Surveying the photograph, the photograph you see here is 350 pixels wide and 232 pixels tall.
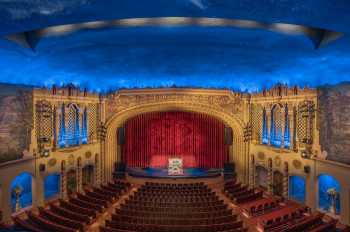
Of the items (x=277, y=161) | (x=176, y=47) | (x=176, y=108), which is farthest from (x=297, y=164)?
(x=176, y=47)

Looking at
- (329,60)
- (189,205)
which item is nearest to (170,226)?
(189,205)

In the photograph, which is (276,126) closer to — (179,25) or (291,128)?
(291,128)

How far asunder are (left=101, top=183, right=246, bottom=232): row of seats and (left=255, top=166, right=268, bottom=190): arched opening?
5.19 m

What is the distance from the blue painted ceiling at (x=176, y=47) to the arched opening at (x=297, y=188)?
714cm

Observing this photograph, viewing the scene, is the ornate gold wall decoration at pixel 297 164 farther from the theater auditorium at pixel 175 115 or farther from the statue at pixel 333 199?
the statue at pixel 333 199

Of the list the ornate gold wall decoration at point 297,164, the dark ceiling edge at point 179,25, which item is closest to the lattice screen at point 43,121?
the dark ceiling edge at point 179,25

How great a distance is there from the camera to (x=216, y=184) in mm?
19547

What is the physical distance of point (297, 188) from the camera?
60.0 ft

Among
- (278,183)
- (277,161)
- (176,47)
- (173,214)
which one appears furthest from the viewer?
(278,183)

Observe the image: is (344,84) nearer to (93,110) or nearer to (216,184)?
(216,184)

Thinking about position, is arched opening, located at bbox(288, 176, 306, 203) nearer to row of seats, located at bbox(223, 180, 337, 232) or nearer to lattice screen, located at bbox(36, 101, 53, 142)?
row of seats, located at bbox(223, 180, 337, 232)

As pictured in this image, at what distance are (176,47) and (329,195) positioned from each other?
1233cm

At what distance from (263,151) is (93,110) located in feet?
41.4

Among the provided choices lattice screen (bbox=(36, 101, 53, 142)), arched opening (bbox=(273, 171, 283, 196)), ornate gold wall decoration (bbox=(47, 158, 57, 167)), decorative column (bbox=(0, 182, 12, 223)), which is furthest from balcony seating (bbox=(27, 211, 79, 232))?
arched opening (bbox=(273, 171, 283, 196))
